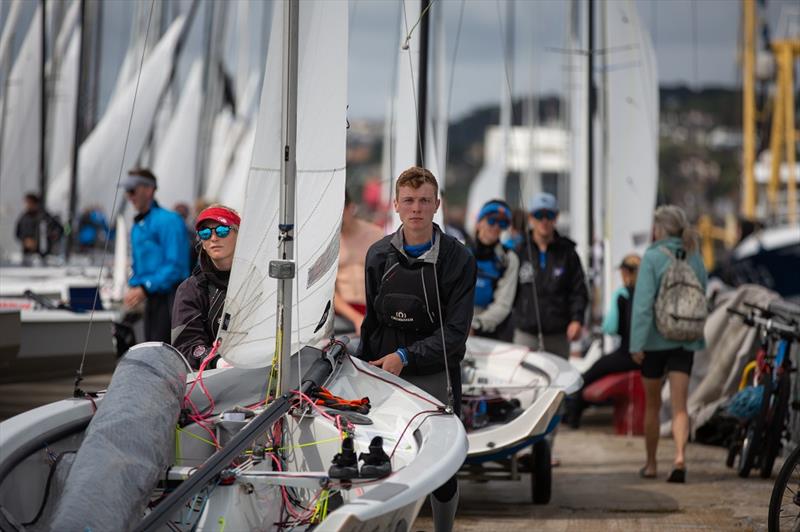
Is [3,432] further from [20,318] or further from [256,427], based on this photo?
[20,318]

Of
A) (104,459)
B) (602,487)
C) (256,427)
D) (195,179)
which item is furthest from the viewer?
(195,179)

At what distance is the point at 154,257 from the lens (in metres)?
9.39

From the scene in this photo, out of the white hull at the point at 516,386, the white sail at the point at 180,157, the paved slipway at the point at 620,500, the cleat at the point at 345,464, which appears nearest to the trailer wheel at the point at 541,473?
the paved slipway at the point at 620,500

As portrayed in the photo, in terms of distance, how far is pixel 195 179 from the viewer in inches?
977

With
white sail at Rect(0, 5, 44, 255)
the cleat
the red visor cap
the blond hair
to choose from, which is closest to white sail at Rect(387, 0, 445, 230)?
the blond hair

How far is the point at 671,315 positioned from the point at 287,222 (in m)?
3.73

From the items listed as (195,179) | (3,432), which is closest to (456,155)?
(195,179)

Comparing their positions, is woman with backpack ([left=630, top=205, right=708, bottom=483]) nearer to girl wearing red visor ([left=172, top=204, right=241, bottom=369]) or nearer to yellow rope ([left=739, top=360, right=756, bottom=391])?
yellow rope ([left=739, top=360, right=756, bottom=391])

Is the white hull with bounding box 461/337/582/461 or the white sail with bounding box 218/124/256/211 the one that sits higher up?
the white sail with bounding box 218/124/256/211

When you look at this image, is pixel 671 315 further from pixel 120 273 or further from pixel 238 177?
pixel 238 177

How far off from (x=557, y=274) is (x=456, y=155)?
472 ft

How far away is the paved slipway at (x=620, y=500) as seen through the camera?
23.5ft

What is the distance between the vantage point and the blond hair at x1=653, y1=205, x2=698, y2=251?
8430 millimetres

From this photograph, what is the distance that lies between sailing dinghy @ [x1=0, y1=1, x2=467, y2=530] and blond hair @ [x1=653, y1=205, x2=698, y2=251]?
332cm
